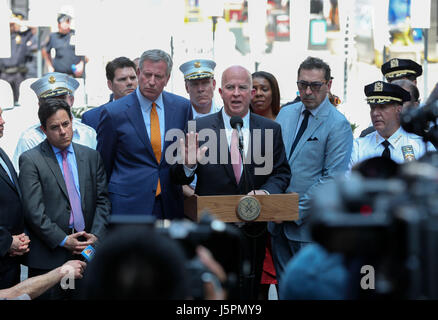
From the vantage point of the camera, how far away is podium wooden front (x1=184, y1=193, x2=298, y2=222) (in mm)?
4301

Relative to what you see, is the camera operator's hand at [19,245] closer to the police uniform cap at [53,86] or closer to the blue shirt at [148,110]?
the blue shirt at [148,110]

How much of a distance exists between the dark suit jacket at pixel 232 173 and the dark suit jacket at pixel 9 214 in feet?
3.39

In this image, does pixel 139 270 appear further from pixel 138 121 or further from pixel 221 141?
pixel 138 121

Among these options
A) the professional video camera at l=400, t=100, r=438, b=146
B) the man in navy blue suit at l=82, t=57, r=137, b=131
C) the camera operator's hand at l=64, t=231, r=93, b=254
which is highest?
the man in navy blue suit at l=82, t=57, r=137, b=131

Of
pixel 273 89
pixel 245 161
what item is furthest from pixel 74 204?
pixel 273 89

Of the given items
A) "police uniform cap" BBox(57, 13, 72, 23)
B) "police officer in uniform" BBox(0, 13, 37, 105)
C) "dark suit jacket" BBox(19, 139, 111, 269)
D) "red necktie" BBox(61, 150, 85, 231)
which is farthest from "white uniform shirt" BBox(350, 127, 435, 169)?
"police officer in uniform" BBox(0, 13, 37, 105)

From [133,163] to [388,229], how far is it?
3.46m

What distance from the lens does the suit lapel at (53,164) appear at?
4.73m

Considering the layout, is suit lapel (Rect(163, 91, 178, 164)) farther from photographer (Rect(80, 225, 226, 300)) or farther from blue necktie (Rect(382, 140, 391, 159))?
photographer (Rect(80, 225, 226, 300))

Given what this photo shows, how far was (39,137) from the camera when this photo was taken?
546 cm

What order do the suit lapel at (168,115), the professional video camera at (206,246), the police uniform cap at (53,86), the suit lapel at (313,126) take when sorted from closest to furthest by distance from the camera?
1. the professional video camera at (206,246)
2. the suit lapel at (168,115)
3. the suit lapel at (313,126)
4. the police uniform cap at (53,86)

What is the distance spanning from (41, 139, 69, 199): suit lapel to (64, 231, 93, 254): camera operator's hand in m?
0.29

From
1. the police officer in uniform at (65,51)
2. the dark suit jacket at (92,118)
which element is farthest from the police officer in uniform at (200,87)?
the police officer in uniform at (65,51)
